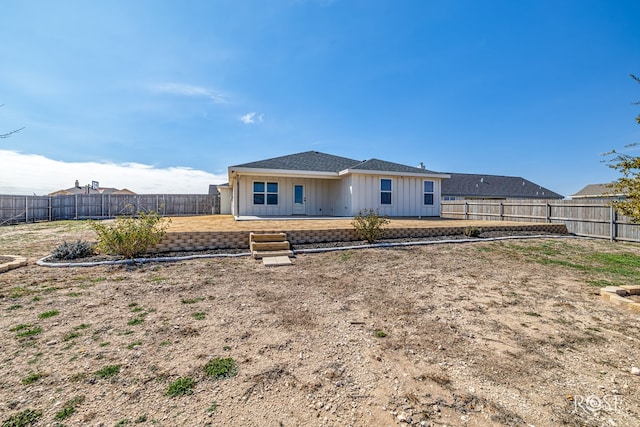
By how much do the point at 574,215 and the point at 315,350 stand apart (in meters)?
13.9

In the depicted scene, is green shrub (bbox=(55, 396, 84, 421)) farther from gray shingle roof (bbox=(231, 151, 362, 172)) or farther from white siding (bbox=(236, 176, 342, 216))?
white siding (bbox=(236, 176, 342, 216))

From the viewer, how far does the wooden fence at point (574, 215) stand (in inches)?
385

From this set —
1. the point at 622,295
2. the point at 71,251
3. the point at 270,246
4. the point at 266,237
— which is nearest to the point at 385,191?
the point at 266,237

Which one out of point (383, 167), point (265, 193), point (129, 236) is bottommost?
point (129, 236)

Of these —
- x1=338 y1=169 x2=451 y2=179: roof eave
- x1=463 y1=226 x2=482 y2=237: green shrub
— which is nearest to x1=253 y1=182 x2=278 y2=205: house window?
x1=338 y1=169 x2=451 y2=179: roof eave

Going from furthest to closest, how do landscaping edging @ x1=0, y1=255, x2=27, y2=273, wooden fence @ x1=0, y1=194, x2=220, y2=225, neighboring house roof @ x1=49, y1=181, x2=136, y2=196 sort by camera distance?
neighboring house roof @ x1=49, y1=181, x2=136, y2=196 → wooden fence @ x1=0, y1=194, x2=220, y2=225 → landscaping edging @ x1=0, y1=255, x2=27, y2=273

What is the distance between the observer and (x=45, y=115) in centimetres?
940

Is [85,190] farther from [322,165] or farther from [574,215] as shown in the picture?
[574,215]

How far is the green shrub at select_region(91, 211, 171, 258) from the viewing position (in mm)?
5797

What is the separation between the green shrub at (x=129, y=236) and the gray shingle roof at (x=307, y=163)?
611 cm

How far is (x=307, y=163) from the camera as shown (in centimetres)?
1410

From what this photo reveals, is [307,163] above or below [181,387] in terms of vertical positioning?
above

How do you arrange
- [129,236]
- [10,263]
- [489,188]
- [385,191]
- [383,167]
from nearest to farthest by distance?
1. [10,263]
2. [129,236]
3. [385,191]
4. [383,167]
5. [489,188]

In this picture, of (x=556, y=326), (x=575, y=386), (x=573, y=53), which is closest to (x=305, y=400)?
(x=575, y=386)
